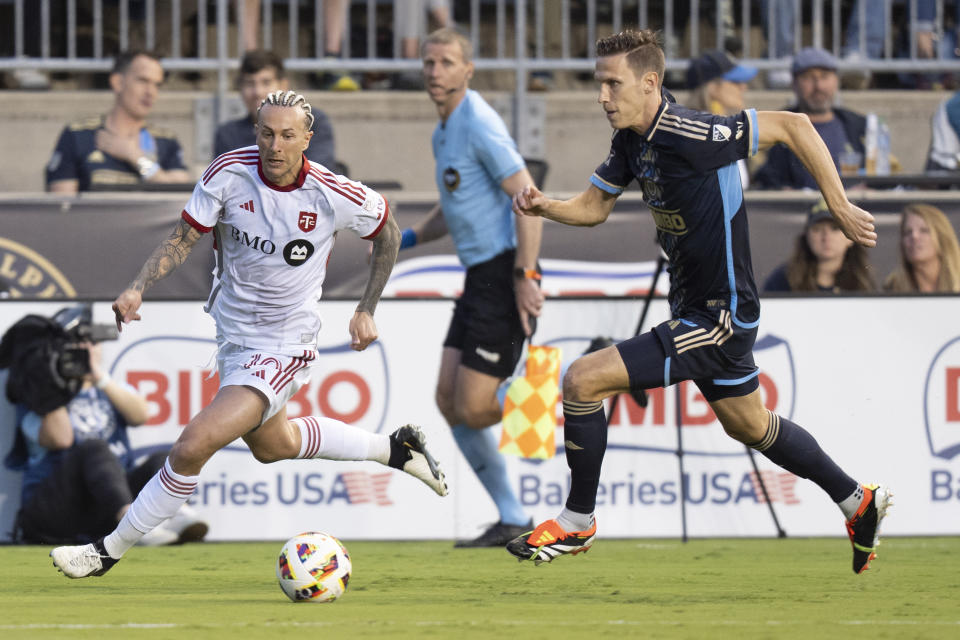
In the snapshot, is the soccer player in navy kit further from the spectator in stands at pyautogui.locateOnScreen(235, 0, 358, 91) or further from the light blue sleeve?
the spectator in stands at pyautogui.locateOnScreen(235, 0, 358, 91)

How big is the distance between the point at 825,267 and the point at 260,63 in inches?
160

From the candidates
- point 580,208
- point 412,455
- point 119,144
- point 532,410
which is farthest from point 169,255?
point 119,144

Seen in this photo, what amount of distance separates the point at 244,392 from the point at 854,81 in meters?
8.50

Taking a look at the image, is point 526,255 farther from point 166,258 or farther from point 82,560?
point 82,560

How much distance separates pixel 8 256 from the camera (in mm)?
10500

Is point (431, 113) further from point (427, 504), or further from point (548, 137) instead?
point (427, 504)

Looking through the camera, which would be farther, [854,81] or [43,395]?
[854,81]

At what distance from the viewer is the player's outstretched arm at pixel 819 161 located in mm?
6363

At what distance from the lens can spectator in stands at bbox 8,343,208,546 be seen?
883 cm

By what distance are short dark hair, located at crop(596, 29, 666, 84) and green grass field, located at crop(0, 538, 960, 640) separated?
224 cm

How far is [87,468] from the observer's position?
8828 mm

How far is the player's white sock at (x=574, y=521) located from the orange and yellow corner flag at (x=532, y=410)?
2.26 metres

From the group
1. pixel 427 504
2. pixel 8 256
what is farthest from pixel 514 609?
pixel 8 256

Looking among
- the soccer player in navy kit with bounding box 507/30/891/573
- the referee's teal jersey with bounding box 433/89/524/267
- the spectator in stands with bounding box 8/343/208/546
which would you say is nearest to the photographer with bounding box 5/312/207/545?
the spectator in stands with bounding box 8/343/208/546
